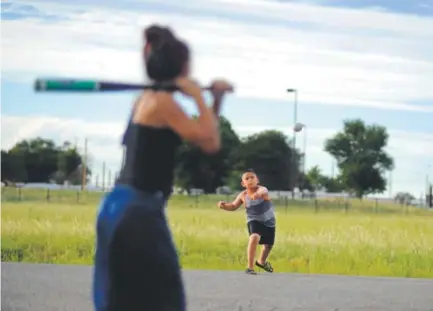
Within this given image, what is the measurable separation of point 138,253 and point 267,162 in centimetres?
156

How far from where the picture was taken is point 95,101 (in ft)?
12.4

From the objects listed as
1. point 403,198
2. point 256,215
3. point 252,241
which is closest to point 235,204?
point 256,215

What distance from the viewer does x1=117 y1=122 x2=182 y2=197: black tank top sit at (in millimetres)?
2398

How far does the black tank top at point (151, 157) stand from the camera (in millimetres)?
2398

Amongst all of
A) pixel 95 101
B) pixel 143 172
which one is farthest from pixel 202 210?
pixel 143 172

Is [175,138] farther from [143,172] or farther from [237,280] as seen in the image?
[237,280]

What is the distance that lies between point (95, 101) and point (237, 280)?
1.14 m

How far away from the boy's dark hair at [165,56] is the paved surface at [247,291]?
186 cm

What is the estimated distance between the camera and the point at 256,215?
4227 millimetres

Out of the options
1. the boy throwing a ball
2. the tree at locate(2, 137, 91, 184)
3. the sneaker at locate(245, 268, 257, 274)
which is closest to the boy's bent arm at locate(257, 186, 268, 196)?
the boy throwing a ball

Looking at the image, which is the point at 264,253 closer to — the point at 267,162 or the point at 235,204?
the point at 235,204

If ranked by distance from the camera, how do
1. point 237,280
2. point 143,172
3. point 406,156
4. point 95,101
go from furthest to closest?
point 237,280, point 406,156, point 95,101, point 143,172

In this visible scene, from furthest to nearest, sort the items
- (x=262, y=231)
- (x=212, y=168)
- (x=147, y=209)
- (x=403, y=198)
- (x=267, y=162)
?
(x=262, y=231) < (x=403, y=198) < (x=267, y=162) < (x=212, y=168) < (x=147, y=209)

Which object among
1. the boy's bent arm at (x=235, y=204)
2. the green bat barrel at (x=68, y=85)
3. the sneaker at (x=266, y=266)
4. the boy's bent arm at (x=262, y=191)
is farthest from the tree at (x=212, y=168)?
the green bat barrel at (x=68, y=85)
